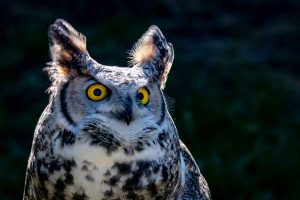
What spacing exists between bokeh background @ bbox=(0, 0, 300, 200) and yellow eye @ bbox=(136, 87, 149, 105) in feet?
7.04

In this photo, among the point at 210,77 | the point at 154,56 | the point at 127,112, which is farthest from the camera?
the point at 210,77

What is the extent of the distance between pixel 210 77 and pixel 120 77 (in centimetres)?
333

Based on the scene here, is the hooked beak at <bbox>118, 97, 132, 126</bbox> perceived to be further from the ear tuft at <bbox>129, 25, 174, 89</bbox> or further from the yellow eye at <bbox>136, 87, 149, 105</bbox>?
the ear tuft at <bbox>129, 25, 174, 89</bbox>

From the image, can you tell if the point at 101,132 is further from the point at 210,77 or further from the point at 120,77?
the point at 210,77

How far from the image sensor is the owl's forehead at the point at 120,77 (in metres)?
3.02

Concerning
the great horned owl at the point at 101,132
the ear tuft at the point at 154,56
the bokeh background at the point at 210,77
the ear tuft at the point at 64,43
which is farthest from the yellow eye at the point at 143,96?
the bokeh background at the point at 210,77

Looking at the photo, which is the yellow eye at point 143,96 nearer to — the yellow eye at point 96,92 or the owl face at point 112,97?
the owl face at point 112,97

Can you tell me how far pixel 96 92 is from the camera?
119 inches

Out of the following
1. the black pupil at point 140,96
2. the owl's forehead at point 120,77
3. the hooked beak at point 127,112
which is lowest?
the hooked beak at point 127,112

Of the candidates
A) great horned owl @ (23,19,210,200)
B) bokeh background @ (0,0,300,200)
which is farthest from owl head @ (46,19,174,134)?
bokeh background @ (0,0,300,200)

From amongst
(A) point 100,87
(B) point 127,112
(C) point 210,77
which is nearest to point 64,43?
(A) point 100,87

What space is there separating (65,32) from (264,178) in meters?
2.39

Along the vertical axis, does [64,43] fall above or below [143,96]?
above

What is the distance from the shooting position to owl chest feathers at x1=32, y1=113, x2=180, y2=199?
3072 mm
